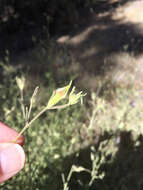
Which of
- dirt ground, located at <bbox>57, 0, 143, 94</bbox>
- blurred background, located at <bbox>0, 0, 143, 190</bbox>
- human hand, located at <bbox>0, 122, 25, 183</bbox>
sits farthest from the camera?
dirt ground, located at <bbox>57, 0, 143, 94</bbox>

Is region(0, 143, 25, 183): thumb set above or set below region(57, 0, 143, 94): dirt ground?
above

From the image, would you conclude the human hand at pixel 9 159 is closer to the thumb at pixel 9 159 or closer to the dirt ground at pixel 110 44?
the thumb at pixel 9 159

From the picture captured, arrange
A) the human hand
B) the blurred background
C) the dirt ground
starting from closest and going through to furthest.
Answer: the human hand
the blurred background
the dirt ground

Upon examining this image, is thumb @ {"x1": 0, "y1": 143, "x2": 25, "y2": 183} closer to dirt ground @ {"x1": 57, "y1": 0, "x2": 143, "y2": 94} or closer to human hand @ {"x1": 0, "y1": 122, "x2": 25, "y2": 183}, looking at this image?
human hand @ {"x1": 0, "y1": 122, "x2": 25, "y2": 183}

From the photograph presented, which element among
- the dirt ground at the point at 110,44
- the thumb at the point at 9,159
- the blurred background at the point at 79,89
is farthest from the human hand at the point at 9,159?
the dirt ground at the point at 110,44

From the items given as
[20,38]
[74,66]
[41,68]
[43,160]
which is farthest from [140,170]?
[20,38]

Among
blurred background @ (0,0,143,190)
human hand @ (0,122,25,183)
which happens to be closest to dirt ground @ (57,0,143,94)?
blurred background @ (0,0,143,190)
